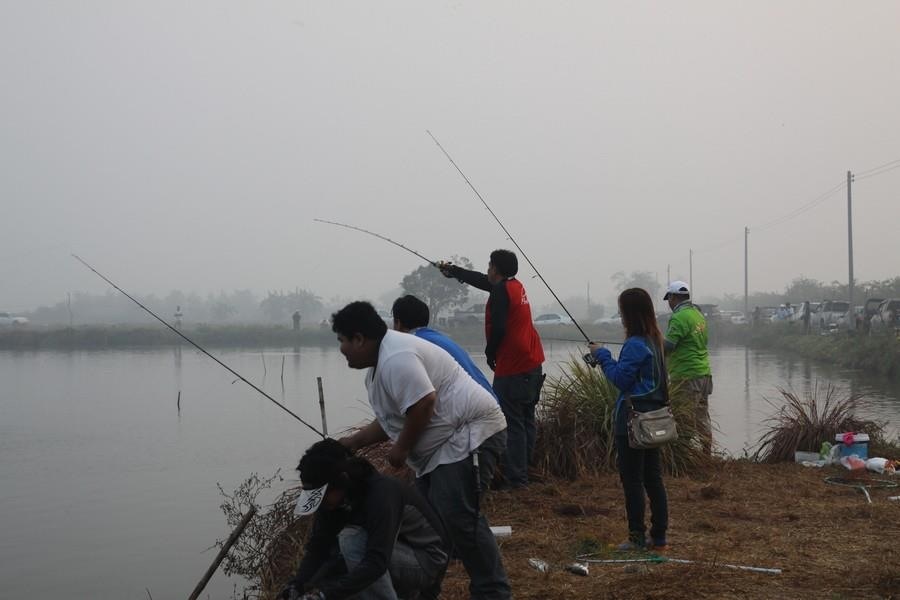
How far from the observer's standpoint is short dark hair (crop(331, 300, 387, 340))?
13.3 feet

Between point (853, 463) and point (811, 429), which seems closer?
point (853, 463)

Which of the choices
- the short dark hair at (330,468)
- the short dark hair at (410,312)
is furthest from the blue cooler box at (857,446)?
the short dark hair at (330,468)

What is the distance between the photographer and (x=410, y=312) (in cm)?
554

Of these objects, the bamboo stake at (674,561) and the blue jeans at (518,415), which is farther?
the blue jeans at (518,415)

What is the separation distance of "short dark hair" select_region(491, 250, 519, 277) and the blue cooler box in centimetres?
387

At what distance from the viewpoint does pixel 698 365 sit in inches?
326

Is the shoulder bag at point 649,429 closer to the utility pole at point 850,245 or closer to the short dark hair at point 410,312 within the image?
the short dark hair at point 410,312

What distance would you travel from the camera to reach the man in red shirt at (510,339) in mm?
7180

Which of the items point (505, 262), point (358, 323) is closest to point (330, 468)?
point (358, 323)

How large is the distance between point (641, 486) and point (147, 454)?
11451mm

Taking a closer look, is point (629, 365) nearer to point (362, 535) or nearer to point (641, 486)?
point (641, 486)

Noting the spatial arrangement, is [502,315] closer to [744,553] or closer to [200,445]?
[744,553]

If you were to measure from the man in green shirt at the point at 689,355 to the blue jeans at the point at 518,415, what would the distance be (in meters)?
1.33

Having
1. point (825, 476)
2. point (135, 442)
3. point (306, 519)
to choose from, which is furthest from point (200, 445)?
point (825, 476)
